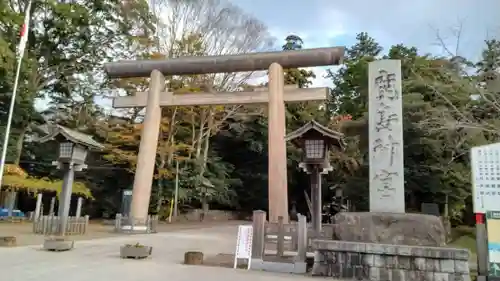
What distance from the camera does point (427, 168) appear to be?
19.6 meters

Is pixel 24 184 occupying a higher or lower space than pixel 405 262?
higher

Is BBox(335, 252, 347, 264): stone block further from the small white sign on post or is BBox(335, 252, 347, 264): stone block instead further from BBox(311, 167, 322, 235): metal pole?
the small white sign on post

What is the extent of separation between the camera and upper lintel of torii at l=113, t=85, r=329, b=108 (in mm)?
15617

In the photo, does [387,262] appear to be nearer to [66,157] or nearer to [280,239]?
[280,239]

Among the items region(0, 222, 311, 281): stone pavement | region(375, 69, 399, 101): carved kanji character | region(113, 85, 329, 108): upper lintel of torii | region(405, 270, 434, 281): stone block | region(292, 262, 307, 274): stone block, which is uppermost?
region(113, 85, 329, 108): upper lintel of torii

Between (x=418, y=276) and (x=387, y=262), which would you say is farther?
(x=387, y=262)

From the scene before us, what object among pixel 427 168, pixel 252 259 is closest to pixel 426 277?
pixel 252 259

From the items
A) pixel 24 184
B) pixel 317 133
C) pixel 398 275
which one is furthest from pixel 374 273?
pixel 24 184

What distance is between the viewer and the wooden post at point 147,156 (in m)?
16.3

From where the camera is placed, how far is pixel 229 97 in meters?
16.5

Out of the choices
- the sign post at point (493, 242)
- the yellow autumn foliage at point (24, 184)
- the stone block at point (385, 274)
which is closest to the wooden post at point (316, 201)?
the stone block at point (385, 274)

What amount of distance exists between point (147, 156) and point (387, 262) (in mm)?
12089

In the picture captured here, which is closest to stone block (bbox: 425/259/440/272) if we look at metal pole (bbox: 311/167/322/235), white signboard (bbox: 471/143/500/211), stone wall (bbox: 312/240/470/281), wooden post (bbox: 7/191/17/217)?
stone wall (bbox: 312/240/470/281)

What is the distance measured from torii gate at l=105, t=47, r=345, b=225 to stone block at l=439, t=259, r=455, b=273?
779 centimetres
